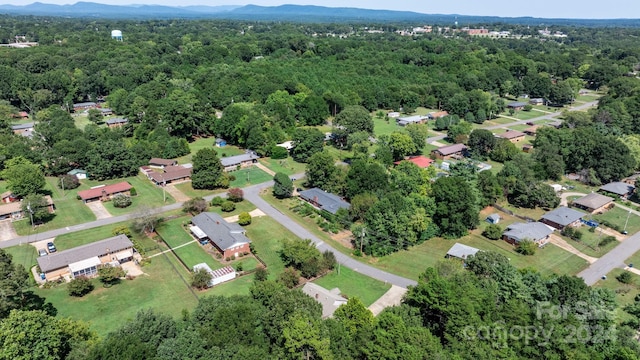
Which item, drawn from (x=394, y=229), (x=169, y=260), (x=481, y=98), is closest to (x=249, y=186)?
(x=169, y=260)

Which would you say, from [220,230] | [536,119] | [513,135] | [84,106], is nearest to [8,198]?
[220,230]

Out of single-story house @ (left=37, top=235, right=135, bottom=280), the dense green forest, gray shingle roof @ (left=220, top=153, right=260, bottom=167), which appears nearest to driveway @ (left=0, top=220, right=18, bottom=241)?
the dense green forest

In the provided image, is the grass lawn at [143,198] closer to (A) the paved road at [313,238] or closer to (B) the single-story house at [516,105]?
(A) the paved road at [313,238]

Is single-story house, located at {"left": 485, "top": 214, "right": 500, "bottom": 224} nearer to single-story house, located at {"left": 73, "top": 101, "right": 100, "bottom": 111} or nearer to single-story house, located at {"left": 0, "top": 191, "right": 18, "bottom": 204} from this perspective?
single-story house, located at {"left": 0, "top": 191, "right": 18, "bottom": 204}

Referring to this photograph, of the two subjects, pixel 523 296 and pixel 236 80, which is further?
pixel 236 80

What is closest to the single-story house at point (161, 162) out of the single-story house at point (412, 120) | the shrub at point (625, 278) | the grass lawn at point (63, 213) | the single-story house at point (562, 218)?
the grass lawn at point (63, 213)

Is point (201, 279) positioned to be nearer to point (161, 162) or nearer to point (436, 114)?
point (161, 162)

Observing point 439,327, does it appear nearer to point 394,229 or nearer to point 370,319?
point 370,319
